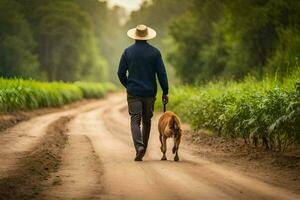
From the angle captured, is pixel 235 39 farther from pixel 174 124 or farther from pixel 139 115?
pixel 174 124

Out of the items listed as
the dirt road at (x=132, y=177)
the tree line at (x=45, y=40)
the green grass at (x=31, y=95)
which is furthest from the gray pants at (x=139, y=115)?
the tree line at (x=45, y=40)

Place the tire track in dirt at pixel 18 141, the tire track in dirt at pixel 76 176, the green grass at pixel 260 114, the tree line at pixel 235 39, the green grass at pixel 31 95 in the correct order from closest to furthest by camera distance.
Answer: the tire track in dirt at pixel 76 176 → the tire track in dirt at pixel 18 141 → the green grass at pixel 260 114 → the green grass at pixel 31 95 → the tree line at pixel 235 39

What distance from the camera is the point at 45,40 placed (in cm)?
6406

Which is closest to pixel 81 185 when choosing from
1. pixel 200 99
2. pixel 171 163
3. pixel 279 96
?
pixel 171 163

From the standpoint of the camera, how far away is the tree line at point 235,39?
33.7m

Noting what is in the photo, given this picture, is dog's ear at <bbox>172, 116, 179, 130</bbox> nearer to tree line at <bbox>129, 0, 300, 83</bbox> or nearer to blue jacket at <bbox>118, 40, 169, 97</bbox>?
blue jacket at <bbox>118, 40, 169, 97</bbox>

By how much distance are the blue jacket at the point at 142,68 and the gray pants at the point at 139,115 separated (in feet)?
0.40

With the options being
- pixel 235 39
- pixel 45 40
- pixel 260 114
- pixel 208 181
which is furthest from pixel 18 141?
pixel 45 40

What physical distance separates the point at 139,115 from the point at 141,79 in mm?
715

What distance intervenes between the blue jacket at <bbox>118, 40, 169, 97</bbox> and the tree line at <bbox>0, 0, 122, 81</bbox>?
37.8 meters

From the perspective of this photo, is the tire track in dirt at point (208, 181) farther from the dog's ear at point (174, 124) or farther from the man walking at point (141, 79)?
the man walking at point (141, 79)

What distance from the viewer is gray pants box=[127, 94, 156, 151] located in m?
11.6

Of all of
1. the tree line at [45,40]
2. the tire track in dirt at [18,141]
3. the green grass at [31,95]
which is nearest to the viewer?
the tire track in dirt at [18,141]

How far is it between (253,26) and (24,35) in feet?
89.6
